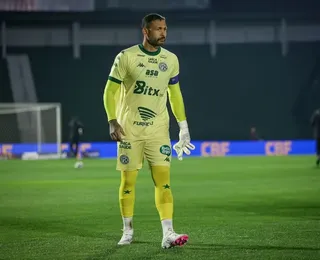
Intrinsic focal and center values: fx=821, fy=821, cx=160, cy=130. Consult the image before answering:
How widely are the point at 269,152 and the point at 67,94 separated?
13062 mm

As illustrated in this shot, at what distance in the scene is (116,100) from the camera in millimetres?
8211

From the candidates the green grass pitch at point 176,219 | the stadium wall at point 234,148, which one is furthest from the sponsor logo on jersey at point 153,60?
the stadium wall at point 234,148

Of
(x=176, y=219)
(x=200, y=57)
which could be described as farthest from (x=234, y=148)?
(x=176, y=219)

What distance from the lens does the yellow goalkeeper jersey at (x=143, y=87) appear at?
792cm

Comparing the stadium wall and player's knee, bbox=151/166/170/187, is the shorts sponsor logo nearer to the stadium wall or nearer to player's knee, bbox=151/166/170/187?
player's knee, bbox=151/166/170/187

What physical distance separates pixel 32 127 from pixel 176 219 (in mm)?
30142

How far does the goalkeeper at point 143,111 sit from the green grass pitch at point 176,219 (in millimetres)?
→ 536

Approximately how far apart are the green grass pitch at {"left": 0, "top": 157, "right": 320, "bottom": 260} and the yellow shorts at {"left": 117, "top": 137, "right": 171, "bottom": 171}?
2.58 feet

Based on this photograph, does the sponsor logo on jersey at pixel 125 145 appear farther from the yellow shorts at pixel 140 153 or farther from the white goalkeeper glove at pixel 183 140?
the white goalkeeper glove at pixel 183 140

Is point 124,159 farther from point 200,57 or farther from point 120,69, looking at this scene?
point 200,57

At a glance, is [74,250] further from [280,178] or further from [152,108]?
[280,178]

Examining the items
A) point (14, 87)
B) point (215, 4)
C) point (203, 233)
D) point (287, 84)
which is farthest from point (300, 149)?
point (203, 233)

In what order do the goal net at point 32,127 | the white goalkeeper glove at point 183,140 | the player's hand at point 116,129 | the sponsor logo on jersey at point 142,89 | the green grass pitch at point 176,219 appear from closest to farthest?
the green grass pitch at point 176,219 → the player's hand at point 116,129 → the sponsor logo on jersey at point 142,89 → the white goalkeeper glove at point 183,140 → the goal net at point 32,127

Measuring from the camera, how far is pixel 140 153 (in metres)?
8.04
